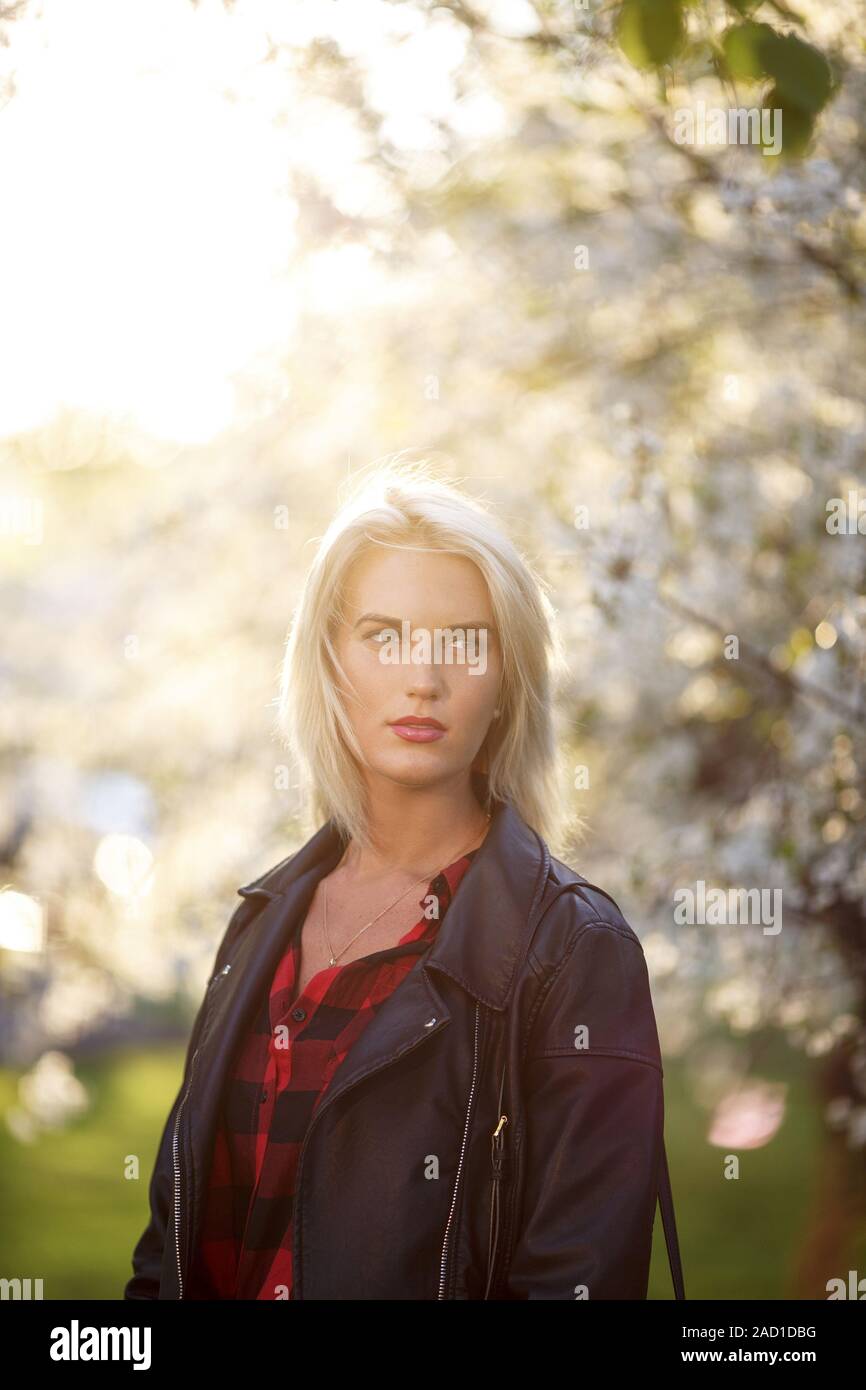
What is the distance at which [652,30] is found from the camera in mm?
1374

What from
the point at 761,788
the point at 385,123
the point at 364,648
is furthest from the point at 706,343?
the point at 364,648

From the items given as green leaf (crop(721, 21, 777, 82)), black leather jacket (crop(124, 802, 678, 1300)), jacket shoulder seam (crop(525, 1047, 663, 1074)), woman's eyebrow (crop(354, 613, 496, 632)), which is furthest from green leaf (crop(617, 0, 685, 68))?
jacket shoulder seam (crop(525, 1047, 663, 1074))

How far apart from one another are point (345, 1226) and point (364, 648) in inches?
26.3

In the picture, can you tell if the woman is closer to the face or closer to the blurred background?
the face

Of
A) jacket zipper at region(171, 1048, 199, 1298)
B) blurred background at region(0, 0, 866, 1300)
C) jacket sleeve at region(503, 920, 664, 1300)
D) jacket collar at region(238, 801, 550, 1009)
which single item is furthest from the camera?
blurred background at region(0, 0, 866, 1300)

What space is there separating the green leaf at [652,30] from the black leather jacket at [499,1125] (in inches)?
36.9

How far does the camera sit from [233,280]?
139 inches

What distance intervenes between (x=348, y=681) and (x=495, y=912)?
37 centimetres

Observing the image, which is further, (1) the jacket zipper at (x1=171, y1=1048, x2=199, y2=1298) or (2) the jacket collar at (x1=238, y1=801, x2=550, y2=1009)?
(1) the jacket zipper at (x1=171, y1=1048, x2=199, y2=1298)

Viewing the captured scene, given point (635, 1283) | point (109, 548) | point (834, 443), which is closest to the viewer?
point (635, 1283)

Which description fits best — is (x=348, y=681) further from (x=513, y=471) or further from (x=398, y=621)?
(x=513, y=471)

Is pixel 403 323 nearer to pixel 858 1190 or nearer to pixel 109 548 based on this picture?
pixel 109 548

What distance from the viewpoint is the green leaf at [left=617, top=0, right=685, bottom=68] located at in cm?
137

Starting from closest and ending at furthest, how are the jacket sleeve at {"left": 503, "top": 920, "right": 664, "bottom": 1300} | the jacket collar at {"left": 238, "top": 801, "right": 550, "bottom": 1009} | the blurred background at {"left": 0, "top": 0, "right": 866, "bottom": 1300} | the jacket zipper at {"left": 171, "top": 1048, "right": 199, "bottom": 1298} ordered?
the jacket sleeve at {"left": 503, "top": 920, "right": 664, "bottom": 1300}, the jacket collar at {"left": 238, "top": 801, "right": 550, "bottom": 1009}, the jacket zipper at {"left": 171, "top": 1048, "right": 199, "bottom": 1298}, the blurred background at {"left": 0, "top": 0, "right": 866, "bottom": 1300}
